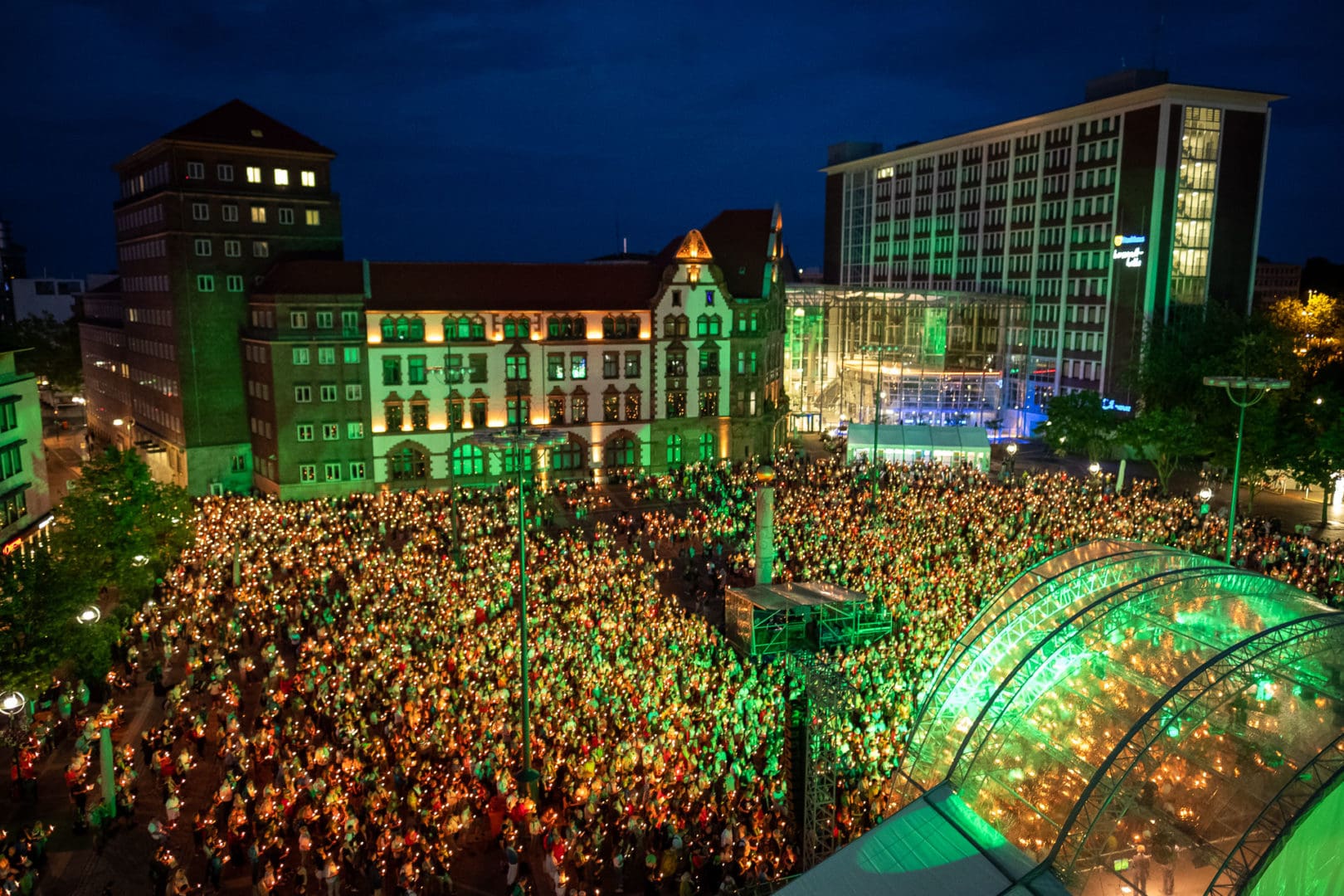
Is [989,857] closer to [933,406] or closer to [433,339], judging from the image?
[433,339]

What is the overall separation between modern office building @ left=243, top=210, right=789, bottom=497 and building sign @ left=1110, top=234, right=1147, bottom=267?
86.0ft

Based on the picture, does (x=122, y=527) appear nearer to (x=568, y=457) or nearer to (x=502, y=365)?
(x=502, y=365)

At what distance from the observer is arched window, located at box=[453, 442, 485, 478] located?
2018 inches

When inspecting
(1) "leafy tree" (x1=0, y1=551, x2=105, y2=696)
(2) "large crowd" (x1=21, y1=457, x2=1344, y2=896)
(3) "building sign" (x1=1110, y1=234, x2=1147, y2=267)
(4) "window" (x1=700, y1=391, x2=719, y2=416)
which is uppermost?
(3) "building sign" (x1=1110, y1=234, x2=1147, y2=267)

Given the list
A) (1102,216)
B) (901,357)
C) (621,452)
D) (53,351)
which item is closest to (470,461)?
(621,452)

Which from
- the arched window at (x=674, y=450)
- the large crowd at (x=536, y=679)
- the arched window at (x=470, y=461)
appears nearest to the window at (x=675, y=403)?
the arched window at (x=674, y=450)

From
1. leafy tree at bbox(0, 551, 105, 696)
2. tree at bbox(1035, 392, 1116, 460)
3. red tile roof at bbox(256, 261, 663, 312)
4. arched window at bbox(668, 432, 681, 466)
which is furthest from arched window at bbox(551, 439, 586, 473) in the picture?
leafy tree at bbox(0, 551, 105, 696)

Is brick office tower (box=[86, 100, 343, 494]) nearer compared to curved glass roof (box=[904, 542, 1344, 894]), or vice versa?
curved glass roof (box=[904, 542, 1344, 894])

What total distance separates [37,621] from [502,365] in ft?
103

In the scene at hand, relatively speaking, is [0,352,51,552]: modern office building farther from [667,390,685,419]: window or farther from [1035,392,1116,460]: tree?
[1035,392,1116,460]: tree

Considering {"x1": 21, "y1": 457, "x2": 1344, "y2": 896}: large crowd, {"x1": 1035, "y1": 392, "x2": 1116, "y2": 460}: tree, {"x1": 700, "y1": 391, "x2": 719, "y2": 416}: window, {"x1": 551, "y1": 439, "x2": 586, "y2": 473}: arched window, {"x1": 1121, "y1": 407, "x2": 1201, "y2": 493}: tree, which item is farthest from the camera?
{"x1": 700, "y1": 391, "x2": 719, "y2": 416}: window

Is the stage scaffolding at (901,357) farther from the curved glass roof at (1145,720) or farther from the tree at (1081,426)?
the curved glass roof at (1145,720)

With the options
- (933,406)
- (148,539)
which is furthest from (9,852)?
(933,406)

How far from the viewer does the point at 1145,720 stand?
13.4 meters
